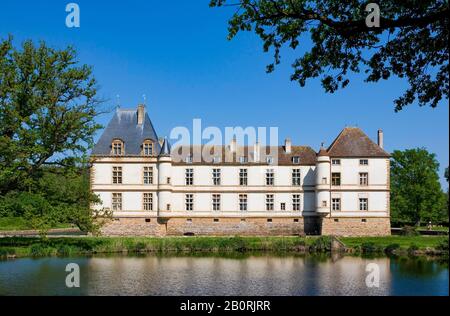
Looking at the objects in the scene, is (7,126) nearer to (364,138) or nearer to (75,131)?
(75,131)

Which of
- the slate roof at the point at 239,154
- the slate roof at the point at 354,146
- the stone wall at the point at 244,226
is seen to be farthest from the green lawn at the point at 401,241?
the slate roof at the point at 239,154

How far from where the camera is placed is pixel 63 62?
2303 cm

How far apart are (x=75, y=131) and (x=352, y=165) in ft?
69.4

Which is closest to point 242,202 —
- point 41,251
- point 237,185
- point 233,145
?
point 237,185

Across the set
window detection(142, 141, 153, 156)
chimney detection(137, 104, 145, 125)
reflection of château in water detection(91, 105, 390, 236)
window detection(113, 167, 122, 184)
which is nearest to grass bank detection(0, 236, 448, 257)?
reflection of château in water detection(91, 105, 390, 236)

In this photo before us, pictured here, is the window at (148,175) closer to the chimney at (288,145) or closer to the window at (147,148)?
the window at (147,148)

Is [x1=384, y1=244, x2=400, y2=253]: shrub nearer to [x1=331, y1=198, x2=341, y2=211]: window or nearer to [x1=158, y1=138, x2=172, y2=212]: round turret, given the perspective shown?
[x1=331, y1=198, x2=341, y2=211]: window

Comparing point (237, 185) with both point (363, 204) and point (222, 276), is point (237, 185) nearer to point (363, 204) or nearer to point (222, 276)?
point (363, 204)

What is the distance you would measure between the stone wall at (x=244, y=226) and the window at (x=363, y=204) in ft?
2.72

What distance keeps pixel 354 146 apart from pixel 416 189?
1144 cm

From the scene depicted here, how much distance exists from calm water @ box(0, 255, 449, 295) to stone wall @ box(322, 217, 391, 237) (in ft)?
34.6
